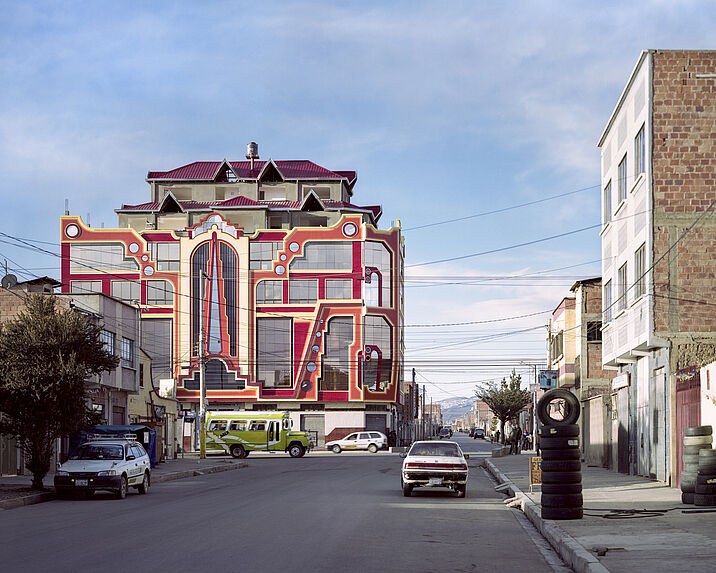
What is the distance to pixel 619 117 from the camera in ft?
106

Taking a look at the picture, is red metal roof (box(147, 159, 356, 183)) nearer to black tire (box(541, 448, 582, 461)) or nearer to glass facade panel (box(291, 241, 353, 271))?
glass facade panel (box(291, 241, 353, 271))

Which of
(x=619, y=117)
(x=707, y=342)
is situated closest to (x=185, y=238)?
(x=619, y=117)

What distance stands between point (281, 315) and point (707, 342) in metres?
66.4

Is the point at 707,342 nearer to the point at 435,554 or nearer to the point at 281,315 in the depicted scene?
the point at 435,554

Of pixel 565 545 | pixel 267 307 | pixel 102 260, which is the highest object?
pixel 102 260

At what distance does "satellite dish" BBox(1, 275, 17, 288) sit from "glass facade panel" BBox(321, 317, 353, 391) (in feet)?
164

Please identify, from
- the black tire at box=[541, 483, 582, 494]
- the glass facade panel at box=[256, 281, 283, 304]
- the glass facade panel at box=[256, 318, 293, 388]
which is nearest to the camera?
the black tire at box=[541, 483, 582, 494]

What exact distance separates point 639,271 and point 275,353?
6384 centimetres

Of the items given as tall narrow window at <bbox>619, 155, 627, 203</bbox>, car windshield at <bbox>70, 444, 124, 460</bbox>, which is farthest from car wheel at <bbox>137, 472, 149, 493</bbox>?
tall narrow window at <bbox>619, 155, 627, 203</bbox>

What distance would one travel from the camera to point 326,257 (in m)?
91.9

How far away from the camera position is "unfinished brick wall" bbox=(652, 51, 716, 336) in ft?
89.2

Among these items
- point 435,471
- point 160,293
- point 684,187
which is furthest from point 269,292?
point 435,471

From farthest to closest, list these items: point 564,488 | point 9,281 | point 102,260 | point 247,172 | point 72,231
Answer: point 247,172
point 72,231
point 102,260
point 9,281
point 564,488

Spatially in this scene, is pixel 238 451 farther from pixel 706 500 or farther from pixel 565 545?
pixel 565 545
